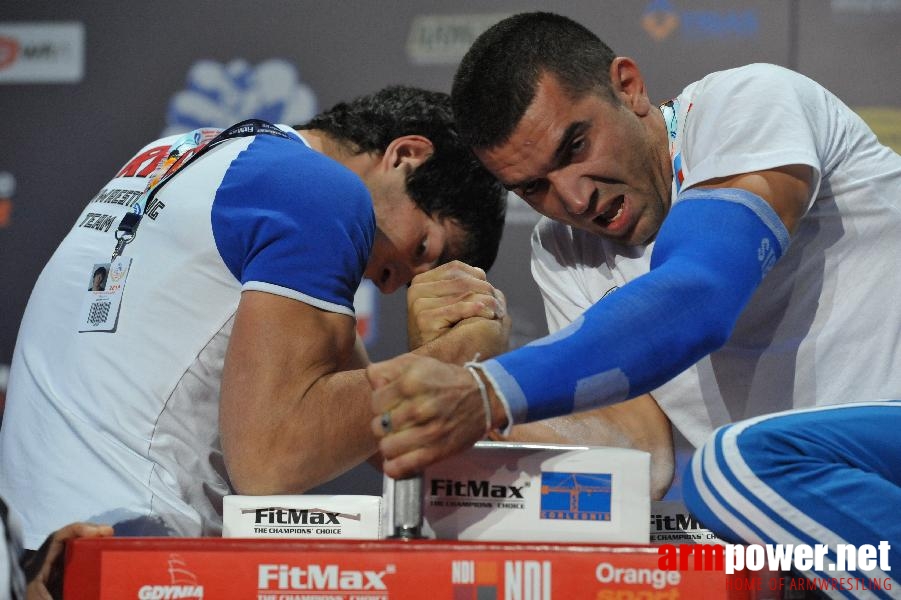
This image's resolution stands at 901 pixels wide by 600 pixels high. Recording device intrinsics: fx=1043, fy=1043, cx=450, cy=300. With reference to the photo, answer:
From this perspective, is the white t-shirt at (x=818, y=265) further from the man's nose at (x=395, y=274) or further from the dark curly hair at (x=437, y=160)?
the man's nose at (x=395, y=274)

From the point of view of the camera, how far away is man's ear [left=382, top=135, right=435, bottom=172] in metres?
1.83

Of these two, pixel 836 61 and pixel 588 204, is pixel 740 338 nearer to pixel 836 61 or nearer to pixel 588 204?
pixel 588 204

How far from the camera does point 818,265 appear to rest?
1.51 m

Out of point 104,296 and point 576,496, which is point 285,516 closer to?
point 576,496

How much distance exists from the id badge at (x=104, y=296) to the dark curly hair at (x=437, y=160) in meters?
0.50

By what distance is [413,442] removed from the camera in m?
1.04

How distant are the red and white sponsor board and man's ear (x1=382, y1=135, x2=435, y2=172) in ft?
3.09

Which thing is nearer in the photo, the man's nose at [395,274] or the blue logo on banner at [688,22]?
the man's nose at [395,274]

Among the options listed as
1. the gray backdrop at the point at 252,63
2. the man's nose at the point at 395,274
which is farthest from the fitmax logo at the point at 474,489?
the gray backdrop at the point at 252,63

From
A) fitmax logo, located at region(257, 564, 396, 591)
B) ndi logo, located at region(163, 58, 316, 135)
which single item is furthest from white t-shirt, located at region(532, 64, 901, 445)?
ndi logo, located at region(163, 58, 316, 135)

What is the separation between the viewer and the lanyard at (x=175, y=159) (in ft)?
5.05

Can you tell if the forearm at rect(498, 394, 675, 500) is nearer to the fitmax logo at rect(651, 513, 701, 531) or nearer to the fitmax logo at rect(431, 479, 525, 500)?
the fitmax logo at rect(651, 513, 701, 531)

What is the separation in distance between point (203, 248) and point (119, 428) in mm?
274

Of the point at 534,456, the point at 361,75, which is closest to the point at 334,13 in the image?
the point at 361,75
